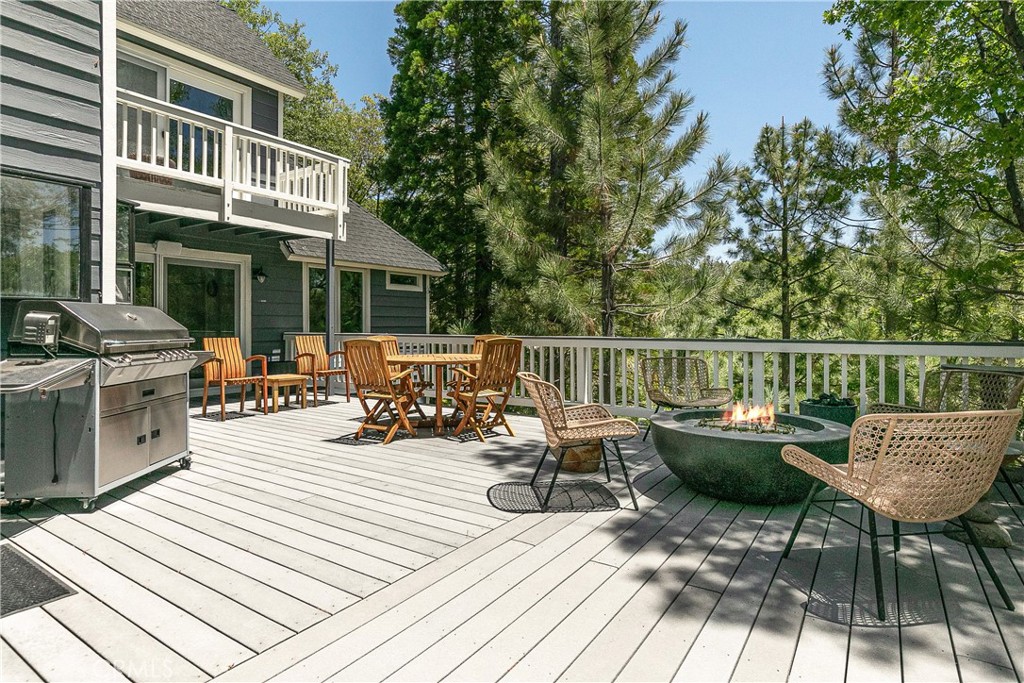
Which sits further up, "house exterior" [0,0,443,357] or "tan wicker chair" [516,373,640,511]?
"house exterior" [0,0,443,357]

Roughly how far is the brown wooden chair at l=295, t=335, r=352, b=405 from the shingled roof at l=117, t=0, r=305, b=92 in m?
4.32

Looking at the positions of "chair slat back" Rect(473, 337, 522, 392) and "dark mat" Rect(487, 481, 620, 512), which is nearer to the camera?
"dark mat" Rect(487, 481, 620, 512)

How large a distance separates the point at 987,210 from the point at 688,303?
4363 mm

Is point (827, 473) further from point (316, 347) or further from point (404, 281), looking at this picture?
point (404, 281)

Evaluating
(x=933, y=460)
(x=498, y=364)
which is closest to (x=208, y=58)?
(x=498, y=364)

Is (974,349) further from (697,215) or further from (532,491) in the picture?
(697,215)

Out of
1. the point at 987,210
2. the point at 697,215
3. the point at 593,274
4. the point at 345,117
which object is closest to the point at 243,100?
the point at 593,274

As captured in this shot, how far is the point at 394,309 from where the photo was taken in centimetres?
1118

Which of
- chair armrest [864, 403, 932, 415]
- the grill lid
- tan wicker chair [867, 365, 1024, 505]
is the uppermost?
the grill lid

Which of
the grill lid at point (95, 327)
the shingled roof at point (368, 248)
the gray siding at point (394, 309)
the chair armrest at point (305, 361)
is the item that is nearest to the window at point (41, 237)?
the grill lid at point (95, 327)

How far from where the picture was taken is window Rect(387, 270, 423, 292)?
11.1 m

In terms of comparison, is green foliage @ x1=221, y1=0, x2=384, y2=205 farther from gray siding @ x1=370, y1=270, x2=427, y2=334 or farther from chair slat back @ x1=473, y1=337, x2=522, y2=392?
chair slat back @ x1=473, y1=337, x2=522, y2=392

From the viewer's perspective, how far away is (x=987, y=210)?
6500mm

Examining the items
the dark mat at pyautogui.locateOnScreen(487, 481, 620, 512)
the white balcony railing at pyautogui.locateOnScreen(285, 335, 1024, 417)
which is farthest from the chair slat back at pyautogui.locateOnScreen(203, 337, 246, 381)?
the dark mat at pyautogui.locateOnScreen(487, 481, 620, 512)
